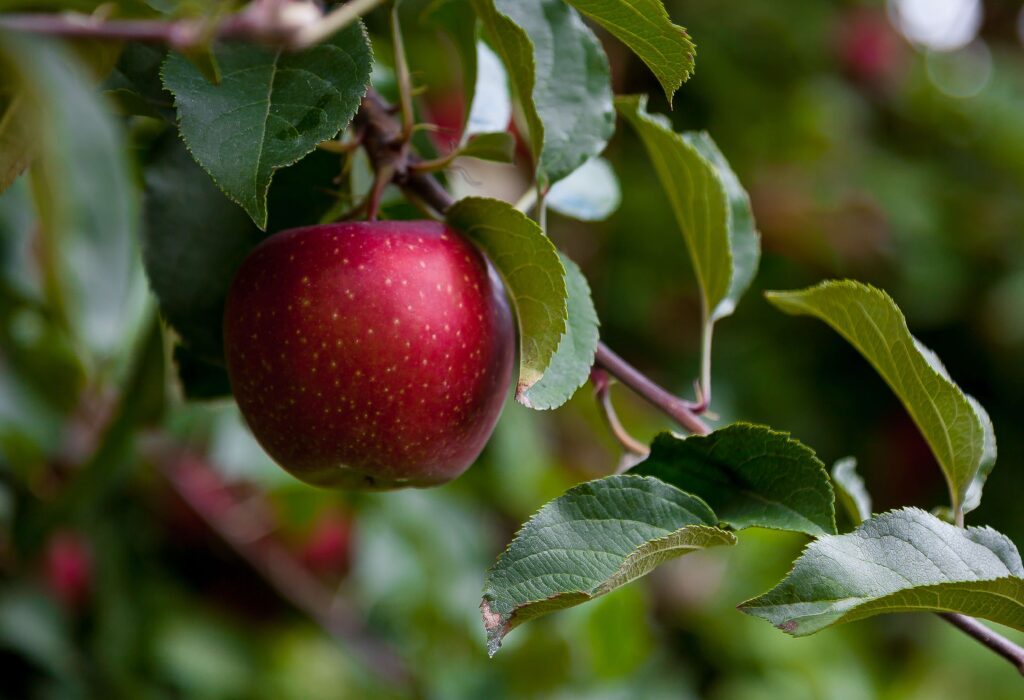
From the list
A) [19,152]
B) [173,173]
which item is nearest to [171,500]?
[173,173]

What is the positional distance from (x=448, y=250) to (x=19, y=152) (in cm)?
19

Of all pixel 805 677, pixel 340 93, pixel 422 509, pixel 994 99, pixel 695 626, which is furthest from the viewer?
pixel 994 99

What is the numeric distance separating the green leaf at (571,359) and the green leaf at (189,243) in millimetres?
196

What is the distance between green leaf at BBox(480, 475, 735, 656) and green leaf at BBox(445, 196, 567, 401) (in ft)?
0.19

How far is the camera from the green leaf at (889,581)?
1.33 ft

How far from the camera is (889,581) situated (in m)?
0.42

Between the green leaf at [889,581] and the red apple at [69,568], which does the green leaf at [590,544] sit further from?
the red apple at [69,568]

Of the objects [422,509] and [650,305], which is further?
[650,305]

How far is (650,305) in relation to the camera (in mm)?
1775

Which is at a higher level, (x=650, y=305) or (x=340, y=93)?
(x=340, y=93)

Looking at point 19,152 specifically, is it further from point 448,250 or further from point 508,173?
point 508,173

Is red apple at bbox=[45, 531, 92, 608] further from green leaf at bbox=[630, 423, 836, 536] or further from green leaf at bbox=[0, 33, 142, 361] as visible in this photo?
green leaf at bbox=[0, 33, 142, 361]

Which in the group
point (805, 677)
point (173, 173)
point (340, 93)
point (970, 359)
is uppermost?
point (340, 93)

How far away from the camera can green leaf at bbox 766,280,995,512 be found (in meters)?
0.49
